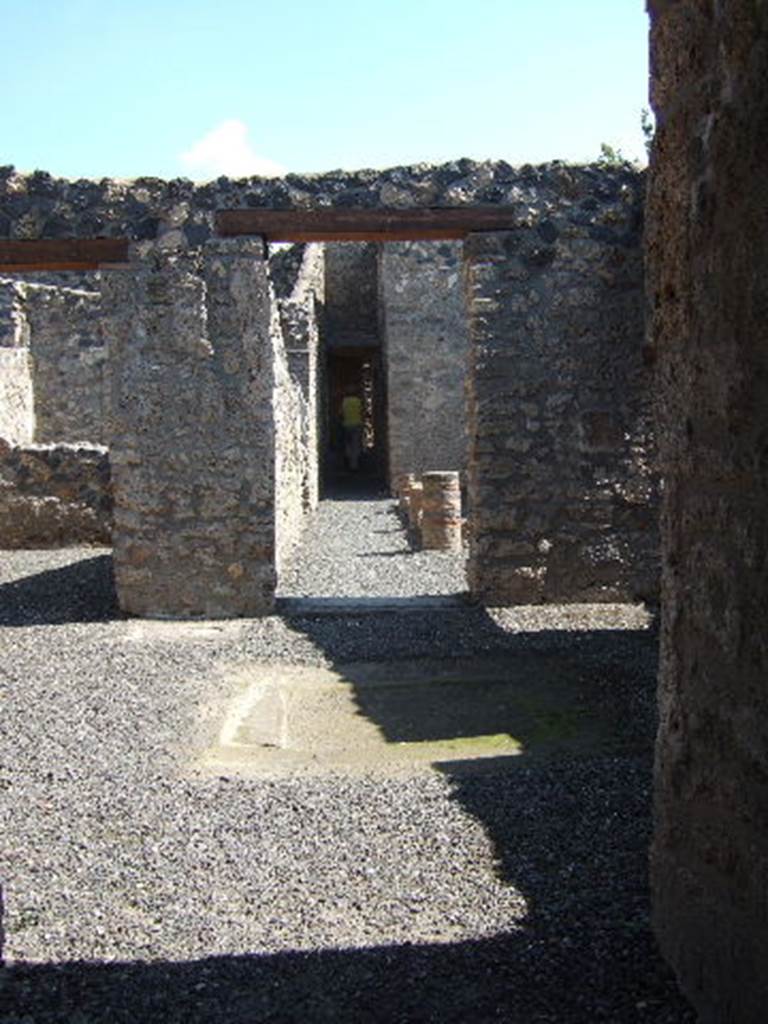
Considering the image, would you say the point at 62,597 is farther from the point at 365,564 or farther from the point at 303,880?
the point at 303,880

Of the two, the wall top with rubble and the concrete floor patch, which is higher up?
the wall top with rubble

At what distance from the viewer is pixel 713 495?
252cm

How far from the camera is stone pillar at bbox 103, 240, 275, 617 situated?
7.89m

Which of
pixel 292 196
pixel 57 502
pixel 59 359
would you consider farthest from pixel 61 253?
pixel 59 359

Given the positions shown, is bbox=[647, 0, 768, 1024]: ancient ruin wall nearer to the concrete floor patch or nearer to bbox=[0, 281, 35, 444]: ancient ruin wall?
the concrete floor patch

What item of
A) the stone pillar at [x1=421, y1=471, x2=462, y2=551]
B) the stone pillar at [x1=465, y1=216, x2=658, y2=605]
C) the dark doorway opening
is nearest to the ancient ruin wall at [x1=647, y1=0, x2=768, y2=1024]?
the stone pillar at [x1=465, y1=216, x2=658, y2=605]

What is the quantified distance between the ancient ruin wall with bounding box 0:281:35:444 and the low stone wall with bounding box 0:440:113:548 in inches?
153

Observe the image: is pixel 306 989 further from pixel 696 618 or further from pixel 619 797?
pixel 619 797

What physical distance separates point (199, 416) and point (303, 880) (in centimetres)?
491

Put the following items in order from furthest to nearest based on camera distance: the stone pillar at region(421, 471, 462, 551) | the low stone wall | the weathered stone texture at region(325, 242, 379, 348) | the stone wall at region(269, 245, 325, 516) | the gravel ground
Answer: the weathered stone texture at region(325, 242, 379, 348) → the stone wall at region(269, 245, 325, 516) → the low stone wall → the stone pillar at region(421, 471, 462, 551) → the gravel ground

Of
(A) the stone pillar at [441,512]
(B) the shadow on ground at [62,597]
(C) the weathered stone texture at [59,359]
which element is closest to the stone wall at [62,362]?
(C) the weathered stone texture at [59,359]

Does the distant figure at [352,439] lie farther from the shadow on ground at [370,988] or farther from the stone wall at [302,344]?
the shadow on ground at [370,988]

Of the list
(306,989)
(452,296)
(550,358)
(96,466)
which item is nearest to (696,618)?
(306,989)

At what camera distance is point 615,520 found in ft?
26.7
